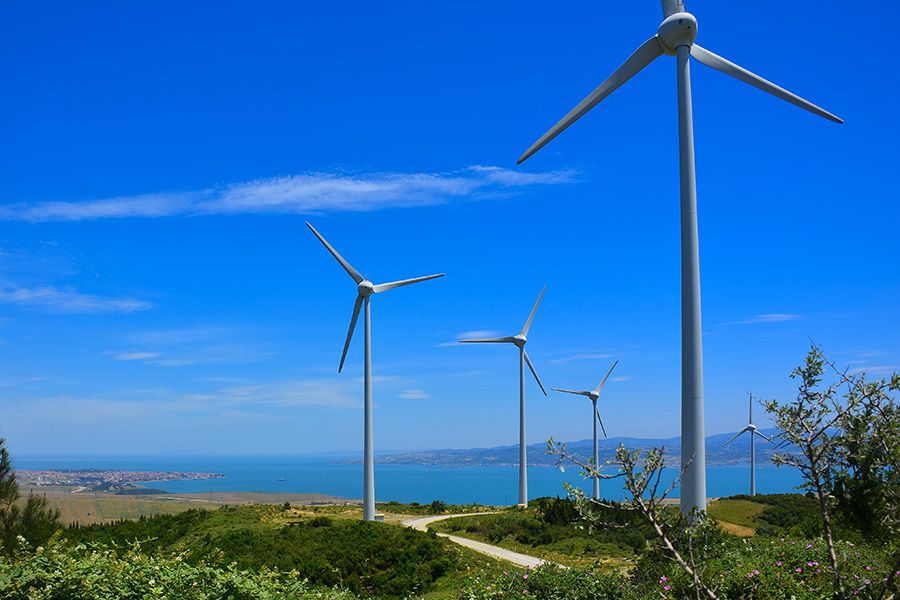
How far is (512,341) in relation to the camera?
189ft

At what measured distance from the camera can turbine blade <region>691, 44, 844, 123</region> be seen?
22766mm

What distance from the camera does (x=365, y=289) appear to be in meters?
40.8

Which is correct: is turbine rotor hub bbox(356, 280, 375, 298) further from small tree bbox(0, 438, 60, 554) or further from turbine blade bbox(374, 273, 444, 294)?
small tree bbox(0, 438, 60, 554)

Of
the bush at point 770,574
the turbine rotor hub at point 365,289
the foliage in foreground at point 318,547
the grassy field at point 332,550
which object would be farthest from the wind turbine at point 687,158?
the turbine rotor hub at point 365,289

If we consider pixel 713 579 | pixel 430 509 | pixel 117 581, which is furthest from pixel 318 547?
pixel 430 509

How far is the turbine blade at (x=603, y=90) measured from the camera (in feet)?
74.8

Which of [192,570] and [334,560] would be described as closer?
[192,570]

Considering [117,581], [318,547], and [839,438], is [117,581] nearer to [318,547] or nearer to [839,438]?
[839,438]

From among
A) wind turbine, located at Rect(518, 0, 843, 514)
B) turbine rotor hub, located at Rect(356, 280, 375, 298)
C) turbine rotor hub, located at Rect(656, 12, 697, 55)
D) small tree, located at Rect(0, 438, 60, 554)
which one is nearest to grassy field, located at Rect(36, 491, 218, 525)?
turbine rotor hub, located at Rect(356, 280, 375, 298)

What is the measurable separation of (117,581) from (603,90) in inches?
743

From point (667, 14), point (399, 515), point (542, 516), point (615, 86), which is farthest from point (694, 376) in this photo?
point (399, 515)

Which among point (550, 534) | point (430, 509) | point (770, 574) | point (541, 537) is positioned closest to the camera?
point (770, 574)

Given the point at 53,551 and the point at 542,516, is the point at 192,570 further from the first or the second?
the point at 542,516

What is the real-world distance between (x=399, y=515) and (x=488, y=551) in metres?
18.7
